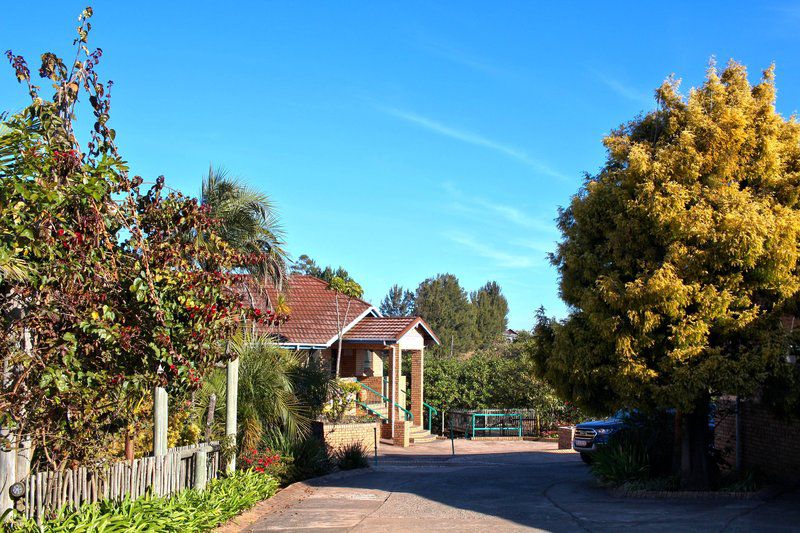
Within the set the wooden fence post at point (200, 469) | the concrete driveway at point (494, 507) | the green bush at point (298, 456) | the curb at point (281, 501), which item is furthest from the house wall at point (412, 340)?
the wooden fence post at point (200, 469)

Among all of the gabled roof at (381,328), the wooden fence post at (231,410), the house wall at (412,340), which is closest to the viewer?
the wooden fence post at (231,410)

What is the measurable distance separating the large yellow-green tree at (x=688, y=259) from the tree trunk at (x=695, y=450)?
0.06 feet

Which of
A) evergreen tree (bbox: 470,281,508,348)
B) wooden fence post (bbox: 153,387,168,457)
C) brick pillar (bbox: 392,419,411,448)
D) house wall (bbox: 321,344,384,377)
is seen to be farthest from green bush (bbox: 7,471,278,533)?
evergreen tree (bbox: 470,281,508,348)

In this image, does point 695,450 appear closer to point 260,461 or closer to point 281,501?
point 281,501

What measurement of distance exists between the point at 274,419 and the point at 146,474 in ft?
21.2

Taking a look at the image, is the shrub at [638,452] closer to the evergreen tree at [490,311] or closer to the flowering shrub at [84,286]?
the flowering shrub at [84,286]

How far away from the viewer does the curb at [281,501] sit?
12.3 m

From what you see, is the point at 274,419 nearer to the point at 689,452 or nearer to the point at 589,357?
the point at 589,357

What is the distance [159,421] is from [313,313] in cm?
1825

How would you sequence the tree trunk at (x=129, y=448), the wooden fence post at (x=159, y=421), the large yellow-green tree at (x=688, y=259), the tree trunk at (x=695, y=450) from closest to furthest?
the tree trunk at (x=129, y=448) < the wooden fence post at (x=159, y=421) < the large yellow-green tree at (x=688, y=259) < the tree trunk at (x=695, y=450)

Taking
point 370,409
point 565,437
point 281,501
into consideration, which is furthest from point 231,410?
point 565,437

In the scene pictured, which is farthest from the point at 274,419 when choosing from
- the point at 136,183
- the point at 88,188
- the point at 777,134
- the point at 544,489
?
the point at 777,134

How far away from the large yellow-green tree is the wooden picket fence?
6.89 metres

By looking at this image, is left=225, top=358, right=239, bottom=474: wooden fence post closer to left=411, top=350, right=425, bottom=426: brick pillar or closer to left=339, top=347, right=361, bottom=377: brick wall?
left=339, top=347, right=361, bottom=377: brick wall
